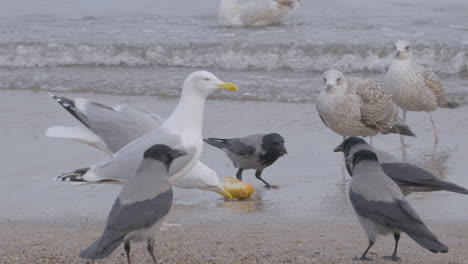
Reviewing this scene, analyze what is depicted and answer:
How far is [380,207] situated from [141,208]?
1.45 metres

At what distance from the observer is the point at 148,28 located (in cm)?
1667

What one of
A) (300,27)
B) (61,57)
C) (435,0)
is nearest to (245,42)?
(300,27)

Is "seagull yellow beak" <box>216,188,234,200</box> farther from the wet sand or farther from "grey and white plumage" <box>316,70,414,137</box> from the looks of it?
"grey and white plumage" <box>316,70,414,137</box>

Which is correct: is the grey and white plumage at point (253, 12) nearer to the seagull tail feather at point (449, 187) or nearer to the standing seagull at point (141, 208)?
the seagull tail feather at point (449, 187)

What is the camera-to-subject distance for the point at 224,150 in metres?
8.21

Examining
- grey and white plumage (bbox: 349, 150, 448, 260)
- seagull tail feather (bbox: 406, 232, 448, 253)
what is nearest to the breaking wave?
grey and white plumage (bbox: 349, 150, 448, 260)

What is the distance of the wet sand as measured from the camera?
216 inches

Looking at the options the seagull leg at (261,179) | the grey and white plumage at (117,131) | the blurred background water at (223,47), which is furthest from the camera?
the blurred background water at (223,47)

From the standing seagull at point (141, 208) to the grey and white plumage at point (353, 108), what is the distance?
3.50 meters

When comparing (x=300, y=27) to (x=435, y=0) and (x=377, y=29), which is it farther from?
(x=435, y=0)

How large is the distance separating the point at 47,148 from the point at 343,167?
3.11 metres

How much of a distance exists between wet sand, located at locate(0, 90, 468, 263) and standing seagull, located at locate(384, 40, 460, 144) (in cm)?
30

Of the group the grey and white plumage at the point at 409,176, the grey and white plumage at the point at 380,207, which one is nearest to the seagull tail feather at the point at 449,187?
the grey and white plumage at the point at 409,176

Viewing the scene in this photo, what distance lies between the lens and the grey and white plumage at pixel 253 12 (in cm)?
1673
